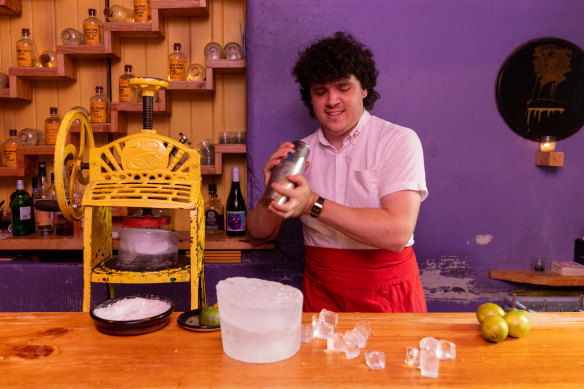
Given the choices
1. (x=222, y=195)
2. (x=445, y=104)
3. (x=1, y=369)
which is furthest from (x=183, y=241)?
(x=445, y=104)

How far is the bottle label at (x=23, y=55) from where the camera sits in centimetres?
232

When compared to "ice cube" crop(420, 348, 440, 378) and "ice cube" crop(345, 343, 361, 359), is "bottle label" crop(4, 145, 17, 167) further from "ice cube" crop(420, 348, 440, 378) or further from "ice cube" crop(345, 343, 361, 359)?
"ice cube" crop(420, 348, 440, 378)

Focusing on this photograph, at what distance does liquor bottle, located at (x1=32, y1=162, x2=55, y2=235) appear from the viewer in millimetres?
2242

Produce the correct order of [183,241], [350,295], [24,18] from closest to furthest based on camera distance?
[350,295], [183,241], [24,18]

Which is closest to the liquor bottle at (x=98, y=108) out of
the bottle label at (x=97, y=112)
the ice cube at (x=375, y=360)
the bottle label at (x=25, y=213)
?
the bottle label at (x=97, y=112)

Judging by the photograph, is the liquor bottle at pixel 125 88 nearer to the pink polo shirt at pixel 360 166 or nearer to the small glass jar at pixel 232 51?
the small glass jar at pixel 232 51

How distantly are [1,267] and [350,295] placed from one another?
183 cm

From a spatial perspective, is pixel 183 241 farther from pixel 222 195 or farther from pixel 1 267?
pixel 1 267

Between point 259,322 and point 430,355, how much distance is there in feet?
1.09

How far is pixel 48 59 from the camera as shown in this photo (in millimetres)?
2375

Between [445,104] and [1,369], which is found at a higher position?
[445,104]

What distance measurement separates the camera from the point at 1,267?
7.15 feet

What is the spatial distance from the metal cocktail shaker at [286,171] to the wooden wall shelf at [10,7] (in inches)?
87.5

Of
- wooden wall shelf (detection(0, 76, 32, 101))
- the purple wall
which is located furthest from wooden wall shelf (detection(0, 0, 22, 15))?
the purple wall
